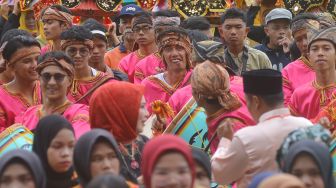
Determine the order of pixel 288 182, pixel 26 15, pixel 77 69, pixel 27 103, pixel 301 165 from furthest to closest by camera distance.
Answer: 1. pixel 26 15
2. pixel 77 69
3. pixel 27 103
4. pixel 301 165
5. pixel 288 182

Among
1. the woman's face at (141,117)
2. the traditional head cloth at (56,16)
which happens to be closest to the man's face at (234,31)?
the traditional head cloth at (56,16)

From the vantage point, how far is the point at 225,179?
30.1 feet

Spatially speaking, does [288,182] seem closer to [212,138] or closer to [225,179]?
[225,179]

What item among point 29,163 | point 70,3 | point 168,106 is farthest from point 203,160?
point 70,3

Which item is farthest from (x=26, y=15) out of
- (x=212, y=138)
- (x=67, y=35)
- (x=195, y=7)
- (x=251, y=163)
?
(x=251, y=163)

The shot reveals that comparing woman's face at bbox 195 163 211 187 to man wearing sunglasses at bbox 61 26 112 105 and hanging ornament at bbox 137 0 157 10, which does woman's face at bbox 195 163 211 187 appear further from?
hanging ornament at bbox 137 0 157 10

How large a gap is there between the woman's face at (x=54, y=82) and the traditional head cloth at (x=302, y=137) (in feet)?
9.39

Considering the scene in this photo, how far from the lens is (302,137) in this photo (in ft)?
27.8

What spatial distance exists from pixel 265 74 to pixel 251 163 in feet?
2.33

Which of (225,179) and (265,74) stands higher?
(265,74)

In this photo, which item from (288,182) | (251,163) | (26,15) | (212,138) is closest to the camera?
(288,182)

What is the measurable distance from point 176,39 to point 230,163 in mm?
4142

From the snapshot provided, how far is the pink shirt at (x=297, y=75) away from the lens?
13.0m

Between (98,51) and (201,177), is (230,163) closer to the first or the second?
(201,177)
